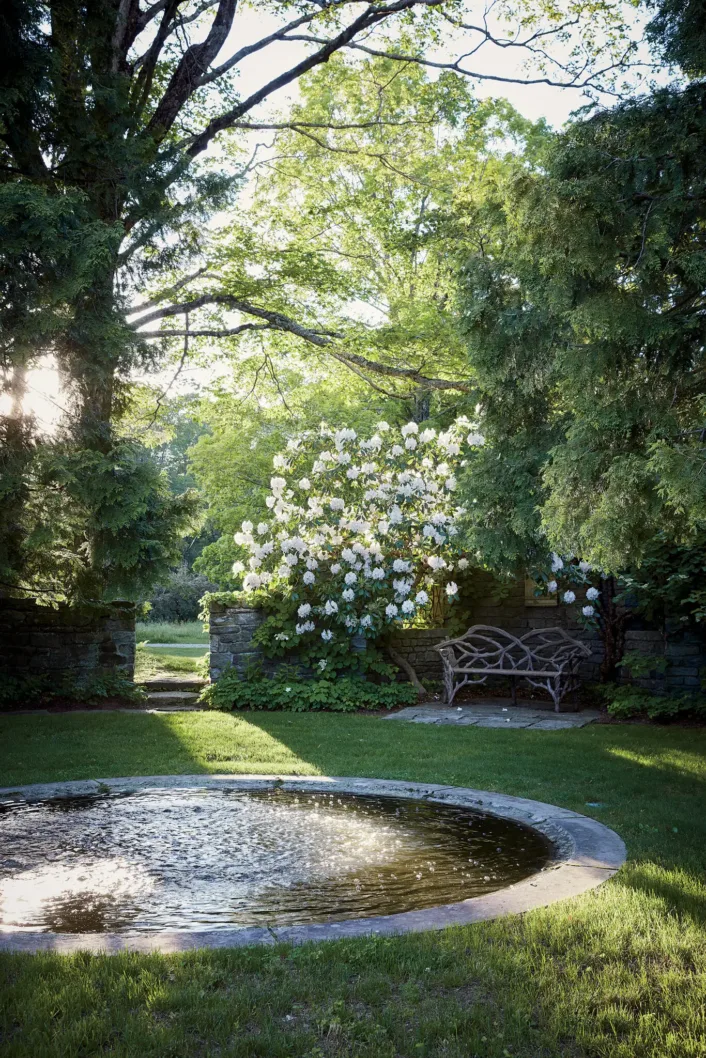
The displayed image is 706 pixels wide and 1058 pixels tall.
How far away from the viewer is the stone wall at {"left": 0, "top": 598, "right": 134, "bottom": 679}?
9.95m

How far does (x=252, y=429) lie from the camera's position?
1655cm

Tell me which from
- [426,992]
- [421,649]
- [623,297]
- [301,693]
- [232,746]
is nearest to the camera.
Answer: [426,992]

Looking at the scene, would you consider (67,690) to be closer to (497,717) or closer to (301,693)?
(301,693)

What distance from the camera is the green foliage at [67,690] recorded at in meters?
9.50

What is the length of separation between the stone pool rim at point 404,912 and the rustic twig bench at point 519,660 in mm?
3991

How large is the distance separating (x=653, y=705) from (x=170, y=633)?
44.7 ft

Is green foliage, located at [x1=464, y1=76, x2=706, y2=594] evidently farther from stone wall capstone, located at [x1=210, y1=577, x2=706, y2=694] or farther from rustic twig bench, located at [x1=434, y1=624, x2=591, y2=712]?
stone wall capstone, located at [x1=210, y1=577, x2=706, y2=694]

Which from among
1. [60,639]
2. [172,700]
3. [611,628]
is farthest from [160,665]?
[611,628]

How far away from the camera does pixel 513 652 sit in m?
10.7

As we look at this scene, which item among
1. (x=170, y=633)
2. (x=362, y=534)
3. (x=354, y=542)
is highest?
(x=362, y=534)

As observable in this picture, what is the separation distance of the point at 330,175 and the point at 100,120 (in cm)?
873

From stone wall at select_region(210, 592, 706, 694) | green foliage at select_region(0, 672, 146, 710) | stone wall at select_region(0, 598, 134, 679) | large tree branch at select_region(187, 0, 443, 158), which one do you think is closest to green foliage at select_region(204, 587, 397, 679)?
stone wall at select_region(210, 592, 706, 694)

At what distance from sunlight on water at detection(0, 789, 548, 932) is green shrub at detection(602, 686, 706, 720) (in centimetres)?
430

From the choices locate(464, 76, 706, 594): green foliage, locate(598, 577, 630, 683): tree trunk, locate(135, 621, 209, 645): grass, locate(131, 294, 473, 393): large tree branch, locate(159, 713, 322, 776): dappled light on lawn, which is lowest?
locate(159, 713, 322, 776): dappled light on lawn
